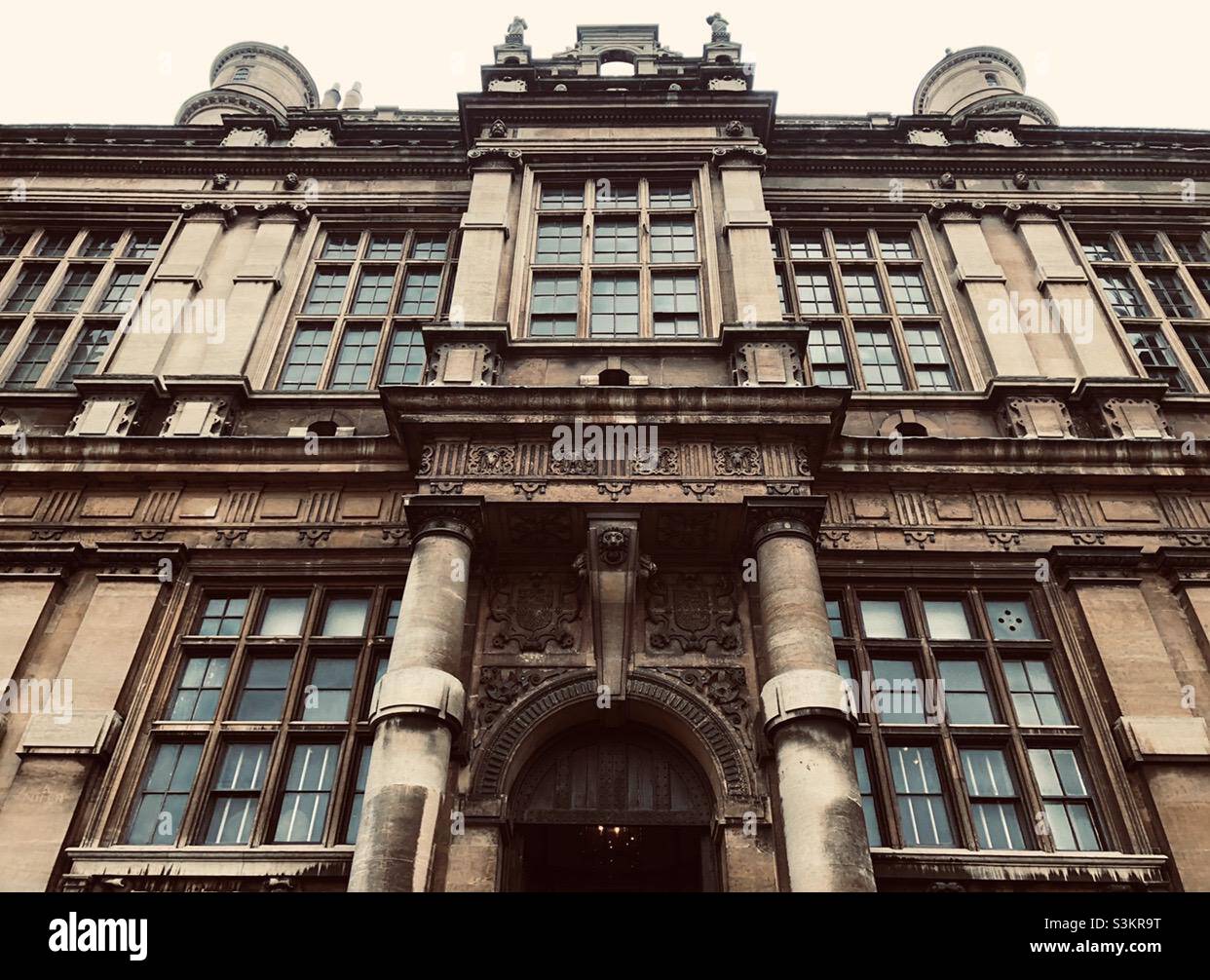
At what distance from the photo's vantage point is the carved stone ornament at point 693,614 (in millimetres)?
12570

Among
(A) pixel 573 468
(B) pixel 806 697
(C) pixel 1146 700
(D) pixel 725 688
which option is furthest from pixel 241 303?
(C) pixel 1146 700

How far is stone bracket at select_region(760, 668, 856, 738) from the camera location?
34.9ft

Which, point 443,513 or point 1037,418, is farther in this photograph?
point 1037,418

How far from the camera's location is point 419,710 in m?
10.6

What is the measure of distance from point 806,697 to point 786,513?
2.67 metres

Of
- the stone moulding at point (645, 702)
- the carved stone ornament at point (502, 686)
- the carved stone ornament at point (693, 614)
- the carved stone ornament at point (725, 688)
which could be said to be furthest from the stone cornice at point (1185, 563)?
the carved stone ornament at point (502, 686)

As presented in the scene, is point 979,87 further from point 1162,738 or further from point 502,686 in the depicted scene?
point 502,686

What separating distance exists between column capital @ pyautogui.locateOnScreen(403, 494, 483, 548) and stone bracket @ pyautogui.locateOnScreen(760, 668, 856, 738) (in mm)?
4420

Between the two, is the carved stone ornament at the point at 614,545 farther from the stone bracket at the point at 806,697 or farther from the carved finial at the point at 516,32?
the carved finial at the point at 516,32

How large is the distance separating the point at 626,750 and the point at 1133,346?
38.9ft

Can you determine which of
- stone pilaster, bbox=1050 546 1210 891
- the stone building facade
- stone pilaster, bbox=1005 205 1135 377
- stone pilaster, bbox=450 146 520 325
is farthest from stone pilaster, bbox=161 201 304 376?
stone pilaster, bbox=1005 205 1135 377

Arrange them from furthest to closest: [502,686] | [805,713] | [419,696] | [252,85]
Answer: [252,85]
[502,686]
[419,696]
[805,713]

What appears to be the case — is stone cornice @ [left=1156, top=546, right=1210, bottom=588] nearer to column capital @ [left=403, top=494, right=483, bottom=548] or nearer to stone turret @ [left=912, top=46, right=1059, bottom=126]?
column capital @ [left=403, top=494, right=483, bottom=548]

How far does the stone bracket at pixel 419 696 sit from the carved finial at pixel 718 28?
16468 millimetres
